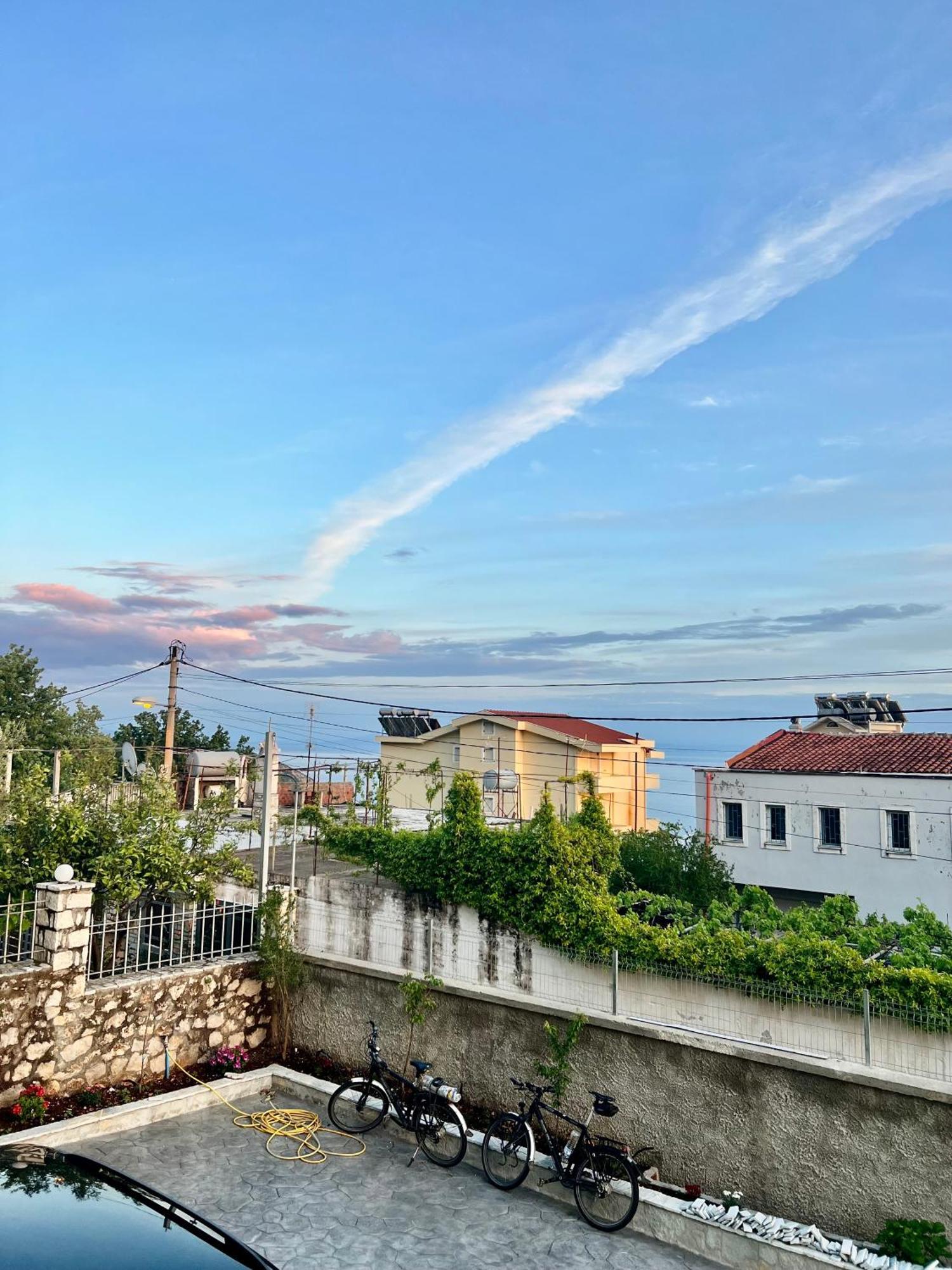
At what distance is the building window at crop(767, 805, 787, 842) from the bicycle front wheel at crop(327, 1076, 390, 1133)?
2233cm

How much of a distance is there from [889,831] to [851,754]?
2.83 m

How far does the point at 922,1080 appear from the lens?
8.53m

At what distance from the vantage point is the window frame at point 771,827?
99.1ft

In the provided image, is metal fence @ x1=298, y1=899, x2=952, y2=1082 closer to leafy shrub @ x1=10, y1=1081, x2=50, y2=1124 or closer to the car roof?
leafy shrub @ x1=10, y1=1081, x2=50, y2=1124

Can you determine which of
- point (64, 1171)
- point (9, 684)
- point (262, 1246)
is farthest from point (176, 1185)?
point (9, 684)

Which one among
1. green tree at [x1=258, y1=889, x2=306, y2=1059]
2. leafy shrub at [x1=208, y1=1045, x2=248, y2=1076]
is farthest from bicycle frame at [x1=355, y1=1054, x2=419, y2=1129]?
leafy shrub at [x1=208, y1=1045, x2=248, y2=1076]

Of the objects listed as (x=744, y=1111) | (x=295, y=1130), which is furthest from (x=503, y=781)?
(x=744, y=1111)

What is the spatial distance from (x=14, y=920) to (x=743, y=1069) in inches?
416

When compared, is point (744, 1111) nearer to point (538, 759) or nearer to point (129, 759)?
point (129, 759)

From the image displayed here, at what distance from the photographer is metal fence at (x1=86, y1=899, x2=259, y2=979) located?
1220 centimetres

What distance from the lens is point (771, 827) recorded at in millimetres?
30672

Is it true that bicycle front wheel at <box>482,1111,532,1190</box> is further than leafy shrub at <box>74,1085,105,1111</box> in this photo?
No

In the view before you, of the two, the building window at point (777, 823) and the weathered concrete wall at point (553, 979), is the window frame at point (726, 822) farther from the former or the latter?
the weathered concrete wall at point (553, 979)

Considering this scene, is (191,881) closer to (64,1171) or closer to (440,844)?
(440,844)
